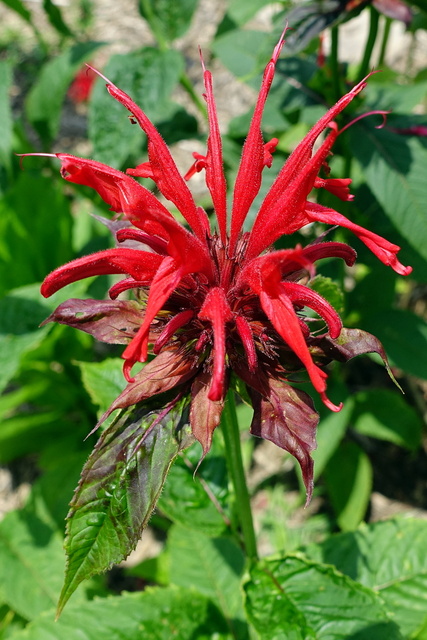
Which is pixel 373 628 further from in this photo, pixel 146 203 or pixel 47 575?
pixel 47 575

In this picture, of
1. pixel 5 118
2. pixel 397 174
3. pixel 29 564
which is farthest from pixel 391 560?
pixel 5 118

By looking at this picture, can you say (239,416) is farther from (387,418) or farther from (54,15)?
(54,15)

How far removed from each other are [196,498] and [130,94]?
1.07 m

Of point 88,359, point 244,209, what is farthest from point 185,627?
point 88,359

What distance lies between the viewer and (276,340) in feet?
2.85

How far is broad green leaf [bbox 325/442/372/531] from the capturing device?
1.82 m

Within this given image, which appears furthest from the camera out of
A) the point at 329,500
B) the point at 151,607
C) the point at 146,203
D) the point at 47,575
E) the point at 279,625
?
the point at 329,500

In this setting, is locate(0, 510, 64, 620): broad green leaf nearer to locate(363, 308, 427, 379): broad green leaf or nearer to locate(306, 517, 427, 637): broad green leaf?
locate(306, 517, 427, 637): broad green leaf

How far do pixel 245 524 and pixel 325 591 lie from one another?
165 millimetres

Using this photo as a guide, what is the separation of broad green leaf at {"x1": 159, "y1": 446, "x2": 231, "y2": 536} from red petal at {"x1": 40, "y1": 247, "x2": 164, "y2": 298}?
1.46 feet

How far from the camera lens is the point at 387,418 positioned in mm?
1836

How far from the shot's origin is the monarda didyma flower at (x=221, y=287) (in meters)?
0.78

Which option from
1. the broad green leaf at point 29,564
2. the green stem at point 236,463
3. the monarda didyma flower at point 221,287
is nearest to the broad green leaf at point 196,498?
the green stem at point 236,463

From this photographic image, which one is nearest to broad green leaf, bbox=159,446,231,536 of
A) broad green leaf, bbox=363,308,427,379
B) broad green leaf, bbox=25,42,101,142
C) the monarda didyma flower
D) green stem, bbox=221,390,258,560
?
green stem, bbox=221,390,258,560
